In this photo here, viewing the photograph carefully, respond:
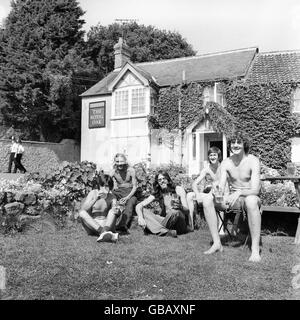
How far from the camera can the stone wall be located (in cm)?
2125

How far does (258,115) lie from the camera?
19.9m

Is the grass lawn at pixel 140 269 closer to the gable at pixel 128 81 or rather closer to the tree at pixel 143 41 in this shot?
the gable at pixel 128 81

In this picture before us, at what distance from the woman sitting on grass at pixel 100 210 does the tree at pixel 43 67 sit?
2159 centimetres

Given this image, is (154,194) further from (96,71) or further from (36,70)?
(96,71)

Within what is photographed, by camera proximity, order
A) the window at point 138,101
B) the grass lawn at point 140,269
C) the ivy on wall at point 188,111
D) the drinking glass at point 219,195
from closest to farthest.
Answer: the grass lawn at point 140,269
the drinking glass at point 219,195
the ivy on wall at point 188,111
the window at point 138,101

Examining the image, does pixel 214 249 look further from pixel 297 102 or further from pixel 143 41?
pixel 143 41

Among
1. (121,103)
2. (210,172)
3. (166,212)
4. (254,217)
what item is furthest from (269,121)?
(254,217)

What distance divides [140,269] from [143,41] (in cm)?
3691

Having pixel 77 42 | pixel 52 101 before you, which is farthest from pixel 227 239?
pixel 77 42

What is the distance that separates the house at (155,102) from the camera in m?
21.1

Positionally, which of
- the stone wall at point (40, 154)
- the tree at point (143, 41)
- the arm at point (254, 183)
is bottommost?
the arm at point (254, 183)

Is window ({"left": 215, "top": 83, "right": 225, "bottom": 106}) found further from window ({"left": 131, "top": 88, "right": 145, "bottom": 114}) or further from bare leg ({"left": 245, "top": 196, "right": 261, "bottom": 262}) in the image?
bare leg ({"left": 245, "top": 196, "right": 261, "bottom": 262})

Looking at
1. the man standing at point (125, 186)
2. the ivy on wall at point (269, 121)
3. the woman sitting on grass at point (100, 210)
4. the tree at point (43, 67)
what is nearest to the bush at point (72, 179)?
the man standing at point (125, 186)
